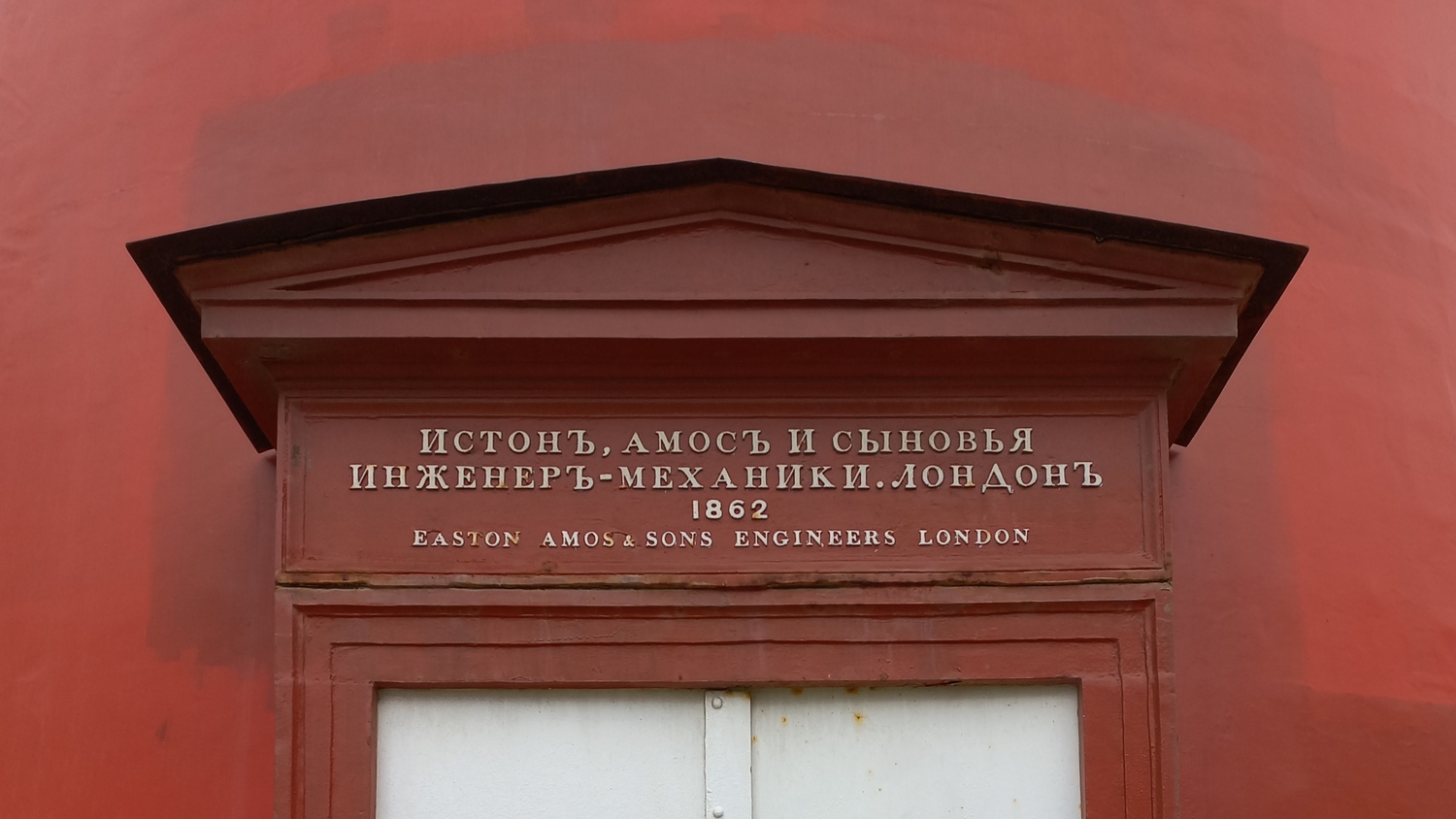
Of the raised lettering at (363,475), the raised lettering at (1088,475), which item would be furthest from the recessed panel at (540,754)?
the raised lettering at (1088,475)

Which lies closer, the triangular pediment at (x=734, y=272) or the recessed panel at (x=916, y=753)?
the triangular pediment at (x=734, y=272)

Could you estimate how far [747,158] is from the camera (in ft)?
18.1

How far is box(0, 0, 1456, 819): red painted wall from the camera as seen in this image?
510 centimetres

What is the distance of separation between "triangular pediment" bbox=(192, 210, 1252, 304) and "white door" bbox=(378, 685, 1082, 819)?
3.92 ft

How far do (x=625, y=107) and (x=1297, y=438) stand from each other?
2708mm

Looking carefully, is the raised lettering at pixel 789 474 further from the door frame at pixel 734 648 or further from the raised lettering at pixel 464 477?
the raised lettering at pixel 464 477

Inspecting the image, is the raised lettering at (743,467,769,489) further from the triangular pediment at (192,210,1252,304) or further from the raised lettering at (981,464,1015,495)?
the raised lettering at (981,464,1015,495)

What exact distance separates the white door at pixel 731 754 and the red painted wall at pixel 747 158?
2.58 feet

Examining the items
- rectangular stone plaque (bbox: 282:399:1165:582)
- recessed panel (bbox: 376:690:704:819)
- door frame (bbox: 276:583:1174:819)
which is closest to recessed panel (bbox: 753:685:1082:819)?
door frame (bbox: 276:583:1174:819)

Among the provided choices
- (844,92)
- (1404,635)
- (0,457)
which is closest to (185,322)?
(0,457)

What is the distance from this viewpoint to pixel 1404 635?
17.4 feet

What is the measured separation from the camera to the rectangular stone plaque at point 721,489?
4434 millimetres

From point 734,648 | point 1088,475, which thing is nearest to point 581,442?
point 734,648

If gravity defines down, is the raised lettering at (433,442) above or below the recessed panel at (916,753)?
above
